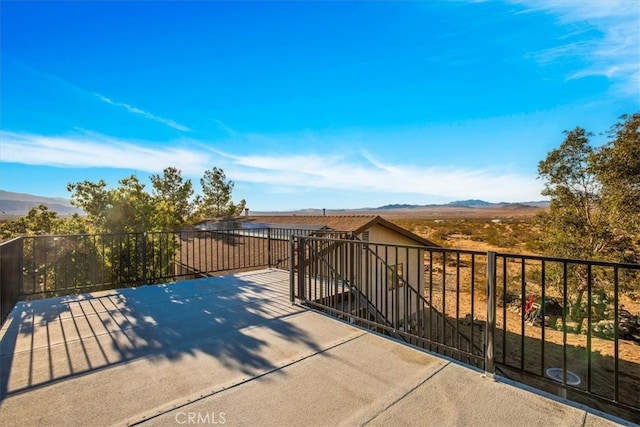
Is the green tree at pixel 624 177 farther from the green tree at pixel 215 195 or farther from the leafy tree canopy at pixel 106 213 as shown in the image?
the green tree at pixel 215 195

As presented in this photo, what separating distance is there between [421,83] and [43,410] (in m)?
16.0

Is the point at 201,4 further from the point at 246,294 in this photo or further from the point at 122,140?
the point at 122,140

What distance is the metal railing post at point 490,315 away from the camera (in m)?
2.26

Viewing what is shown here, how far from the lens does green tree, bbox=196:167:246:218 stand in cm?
2476

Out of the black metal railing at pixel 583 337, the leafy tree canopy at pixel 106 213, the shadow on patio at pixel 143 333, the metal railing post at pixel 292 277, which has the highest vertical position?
the leafy tree canopy at pixel 106 213

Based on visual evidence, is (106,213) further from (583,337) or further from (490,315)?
(583,337)

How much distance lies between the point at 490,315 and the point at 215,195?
2488 centimetres

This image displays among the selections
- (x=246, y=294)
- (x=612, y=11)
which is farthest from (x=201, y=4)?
(x=612, y=11)

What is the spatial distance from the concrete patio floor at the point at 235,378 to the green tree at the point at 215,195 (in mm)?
21654

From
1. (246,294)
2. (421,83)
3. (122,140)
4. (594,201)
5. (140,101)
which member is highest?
(421,83)

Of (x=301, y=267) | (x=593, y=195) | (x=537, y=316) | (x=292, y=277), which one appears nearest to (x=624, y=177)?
(x=593, y=195)

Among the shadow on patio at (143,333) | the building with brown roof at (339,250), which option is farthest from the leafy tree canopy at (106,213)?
the shadow on patio at (143,333)

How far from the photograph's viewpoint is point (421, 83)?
14.4 meters

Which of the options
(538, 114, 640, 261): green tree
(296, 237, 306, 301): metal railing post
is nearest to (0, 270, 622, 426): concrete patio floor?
(296, 237, 306, 301): metal railing post
